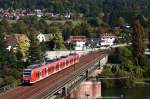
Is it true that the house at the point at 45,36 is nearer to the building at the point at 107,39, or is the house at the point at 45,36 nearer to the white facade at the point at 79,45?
the white facade at the point at 79,45

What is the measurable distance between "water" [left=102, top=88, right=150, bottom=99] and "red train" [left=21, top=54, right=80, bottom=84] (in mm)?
8825

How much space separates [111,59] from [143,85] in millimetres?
13297

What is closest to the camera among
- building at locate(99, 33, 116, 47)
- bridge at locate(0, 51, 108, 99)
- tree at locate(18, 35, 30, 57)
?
bridge at locate(0, 51, 108, 99)

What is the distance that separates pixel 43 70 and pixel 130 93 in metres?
25.8

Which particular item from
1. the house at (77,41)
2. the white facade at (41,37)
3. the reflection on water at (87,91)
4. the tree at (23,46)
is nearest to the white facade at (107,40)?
the house at (77,41)

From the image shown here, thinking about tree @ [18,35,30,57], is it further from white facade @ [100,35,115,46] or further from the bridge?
white facade @ [100,35,115,46]

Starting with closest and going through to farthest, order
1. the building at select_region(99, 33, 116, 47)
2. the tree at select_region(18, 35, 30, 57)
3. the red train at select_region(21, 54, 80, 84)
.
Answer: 1. the red train at select_region(21, 54, 80, 84)
2. the tree at select_region(18, 35, 30, 57)
3. the building at select_region(99, 33, 116, 47)

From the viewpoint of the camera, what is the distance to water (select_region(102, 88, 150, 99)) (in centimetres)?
6783

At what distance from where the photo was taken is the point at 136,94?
230ft

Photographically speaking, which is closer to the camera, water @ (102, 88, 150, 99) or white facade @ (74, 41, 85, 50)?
water @ (102, 88, 150, 99)

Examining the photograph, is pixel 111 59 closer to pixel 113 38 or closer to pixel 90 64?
pixel 90 64

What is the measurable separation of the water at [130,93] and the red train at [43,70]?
8825mm

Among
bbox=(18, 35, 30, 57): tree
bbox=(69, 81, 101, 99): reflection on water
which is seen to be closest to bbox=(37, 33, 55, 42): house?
bbox=(18, 35, 30, 57): tree

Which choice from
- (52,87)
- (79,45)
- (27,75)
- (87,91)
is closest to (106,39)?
(79,45)
